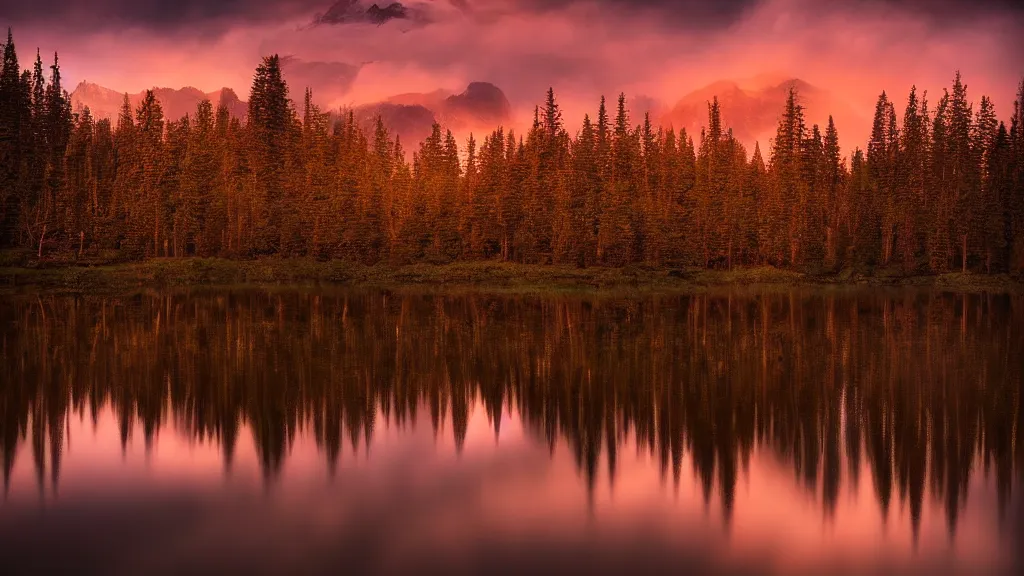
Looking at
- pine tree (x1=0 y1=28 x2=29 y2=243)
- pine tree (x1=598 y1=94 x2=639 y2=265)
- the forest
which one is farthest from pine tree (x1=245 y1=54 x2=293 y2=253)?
pine tree (x1=598 y1=94 x2=639 y2=265)

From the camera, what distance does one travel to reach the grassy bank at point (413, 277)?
2815 inches

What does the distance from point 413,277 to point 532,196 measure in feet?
66.1

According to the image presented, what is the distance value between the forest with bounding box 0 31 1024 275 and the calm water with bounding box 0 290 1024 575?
58097 mm

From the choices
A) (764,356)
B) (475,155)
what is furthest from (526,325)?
(475,155)

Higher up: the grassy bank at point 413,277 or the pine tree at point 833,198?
the pine tree at point 833,198

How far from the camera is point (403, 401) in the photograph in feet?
69.8

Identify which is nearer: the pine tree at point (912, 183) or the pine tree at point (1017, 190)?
the pine tree at point (1017, 190)

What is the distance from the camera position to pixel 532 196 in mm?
95812

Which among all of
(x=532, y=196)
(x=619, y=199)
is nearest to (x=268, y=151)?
(x=532, y=196)

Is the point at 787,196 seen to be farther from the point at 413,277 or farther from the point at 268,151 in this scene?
the point at 268,151

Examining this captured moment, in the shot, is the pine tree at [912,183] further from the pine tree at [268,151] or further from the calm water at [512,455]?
the pine tree at [268,151]

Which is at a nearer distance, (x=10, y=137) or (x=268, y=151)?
(x=10, y=137)

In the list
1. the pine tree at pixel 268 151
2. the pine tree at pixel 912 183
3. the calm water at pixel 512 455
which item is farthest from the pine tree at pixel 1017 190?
the pine tree at pixel 268 151

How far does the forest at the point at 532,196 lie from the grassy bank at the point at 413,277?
15.7 feet
